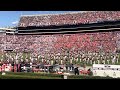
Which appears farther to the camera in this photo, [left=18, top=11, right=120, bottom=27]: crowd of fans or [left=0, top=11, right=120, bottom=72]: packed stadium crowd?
[left=18, top=11, right=120, bottom=27]: crowd of fans

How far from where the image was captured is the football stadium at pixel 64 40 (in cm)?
2794

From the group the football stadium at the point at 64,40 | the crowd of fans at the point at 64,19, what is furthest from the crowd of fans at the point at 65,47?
the crowd of fans at the point at 64,19

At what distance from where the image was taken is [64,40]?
3144cm

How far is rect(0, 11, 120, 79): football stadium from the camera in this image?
1100 inches

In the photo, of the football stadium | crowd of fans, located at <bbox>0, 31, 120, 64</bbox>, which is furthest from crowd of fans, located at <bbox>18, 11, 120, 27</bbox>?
crowd of fans, located at <bbox>0, 31, 120, 64</bbox>

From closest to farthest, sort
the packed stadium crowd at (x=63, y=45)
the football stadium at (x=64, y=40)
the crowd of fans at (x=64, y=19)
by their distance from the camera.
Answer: the football stadium at (x=64, y=40) → the packed stadium crowd at (x=63, y=45) → the crowd of fans at (x=64, y=19)

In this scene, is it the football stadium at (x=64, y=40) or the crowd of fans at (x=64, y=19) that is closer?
the football stadium at (x=64, y=40)

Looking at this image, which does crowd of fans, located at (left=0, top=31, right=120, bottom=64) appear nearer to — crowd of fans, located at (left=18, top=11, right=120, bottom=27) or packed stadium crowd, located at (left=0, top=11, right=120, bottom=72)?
packed stadium crowd, located at (left=0, top=11, right=120, bottom=72)

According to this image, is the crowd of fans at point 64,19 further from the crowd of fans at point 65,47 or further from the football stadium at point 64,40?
the crowd of fans at point 65,47

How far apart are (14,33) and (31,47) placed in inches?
126

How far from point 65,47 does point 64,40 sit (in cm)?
80

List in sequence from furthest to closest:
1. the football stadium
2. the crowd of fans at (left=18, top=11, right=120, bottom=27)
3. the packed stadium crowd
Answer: the crowd of fans at (left=18, top=11, right=120, bottom=27) < the packed stadium crowd < the football stadium

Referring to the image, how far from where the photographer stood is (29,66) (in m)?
23.3

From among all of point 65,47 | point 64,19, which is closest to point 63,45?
point 65,47
